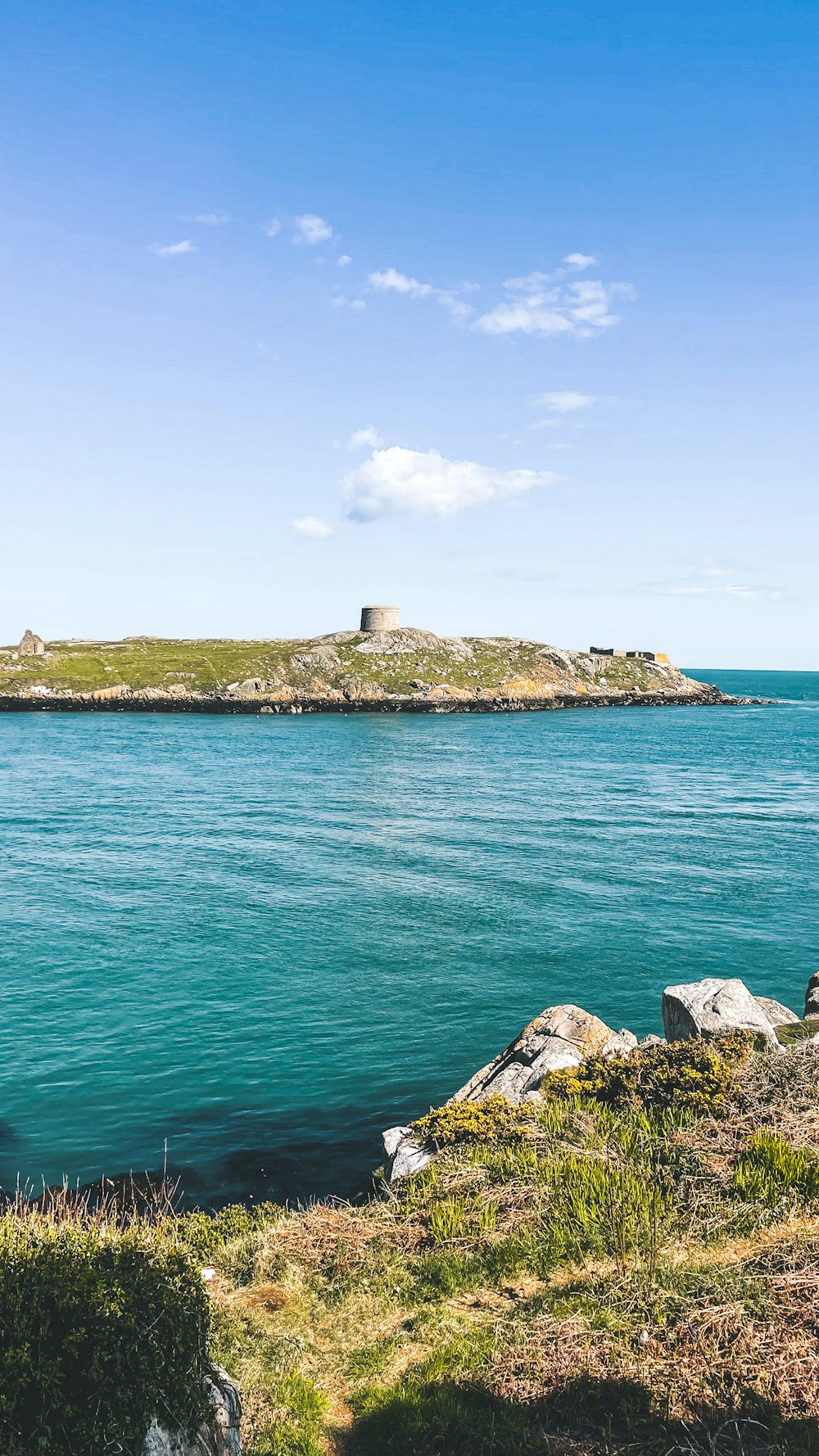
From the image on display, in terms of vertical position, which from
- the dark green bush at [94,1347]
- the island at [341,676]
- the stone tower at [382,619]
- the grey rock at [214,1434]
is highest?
the stone tower at [382,619]

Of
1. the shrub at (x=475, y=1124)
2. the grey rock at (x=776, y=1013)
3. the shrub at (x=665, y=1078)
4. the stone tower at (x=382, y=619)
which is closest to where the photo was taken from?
the shrub at (x=665, y=1078)

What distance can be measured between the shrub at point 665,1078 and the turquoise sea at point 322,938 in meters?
5.32

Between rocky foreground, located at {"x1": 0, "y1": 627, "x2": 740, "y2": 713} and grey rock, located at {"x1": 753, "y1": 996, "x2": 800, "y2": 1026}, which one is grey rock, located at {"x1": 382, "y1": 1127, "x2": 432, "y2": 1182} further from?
rocky foreground, located at {"x1": 0, "y1": 627, "x2": 740, "y2": 713}

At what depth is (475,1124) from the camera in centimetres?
1509

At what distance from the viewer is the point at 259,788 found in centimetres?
6781

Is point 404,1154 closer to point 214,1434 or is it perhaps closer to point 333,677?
point 214,1434

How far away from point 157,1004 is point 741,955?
21148 mm

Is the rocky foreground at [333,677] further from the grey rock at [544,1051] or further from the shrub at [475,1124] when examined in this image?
the shrub at [475,1124]

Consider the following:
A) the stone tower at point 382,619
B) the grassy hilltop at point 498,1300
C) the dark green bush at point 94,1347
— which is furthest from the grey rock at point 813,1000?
the stone tower at point 382,619

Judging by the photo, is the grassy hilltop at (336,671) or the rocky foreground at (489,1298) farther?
the grassy hilltop at (336,671)

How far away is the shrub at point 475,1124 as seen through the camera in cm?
1482

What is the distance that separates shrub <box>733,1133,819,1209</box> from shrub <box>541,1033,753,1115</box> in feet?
5.54

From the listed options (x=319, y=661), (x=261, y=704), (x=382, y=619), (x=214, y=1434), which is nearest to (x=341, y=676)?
(x=319, y=661)

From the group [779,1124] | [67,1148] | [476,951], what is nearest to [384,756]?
[476,951]
